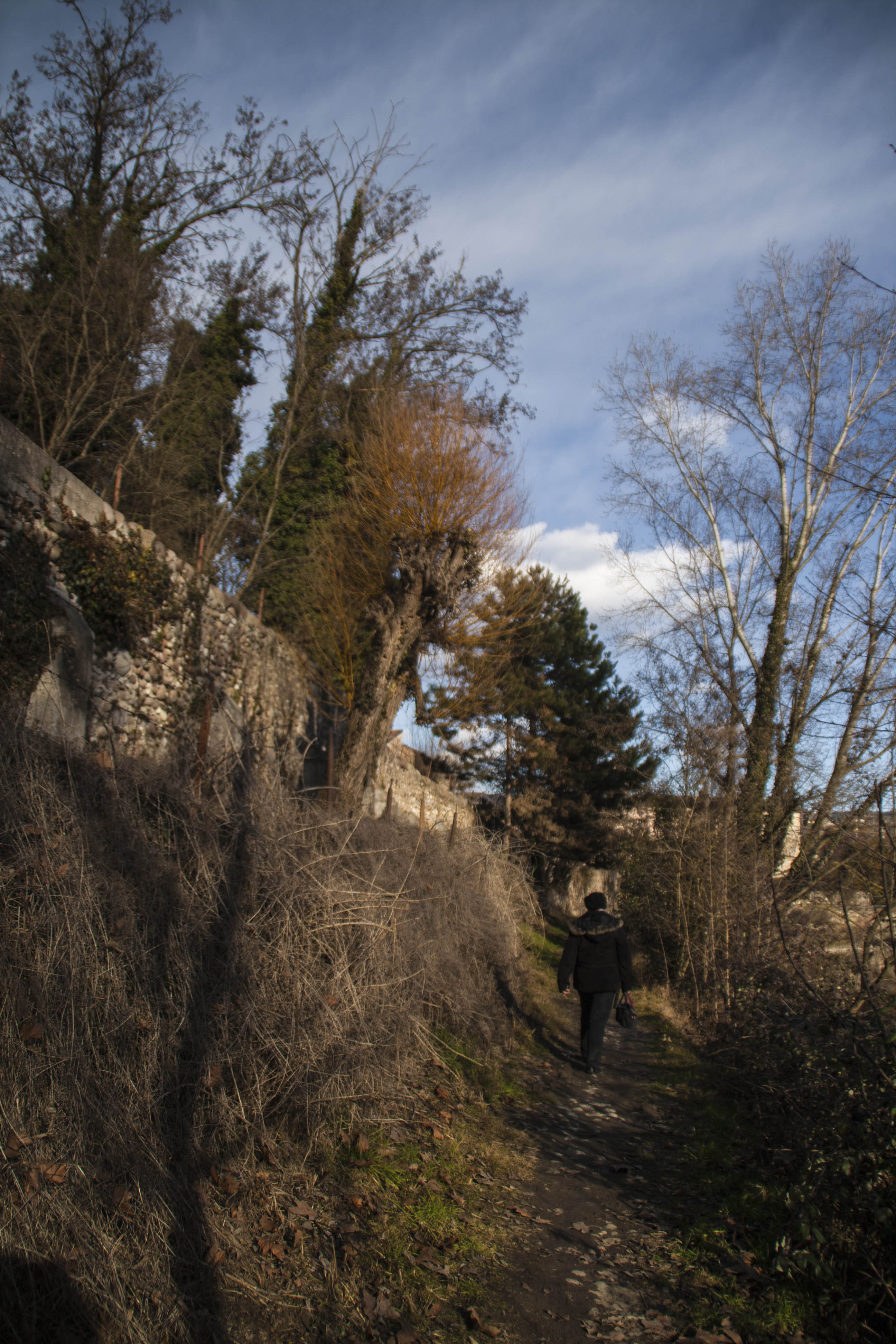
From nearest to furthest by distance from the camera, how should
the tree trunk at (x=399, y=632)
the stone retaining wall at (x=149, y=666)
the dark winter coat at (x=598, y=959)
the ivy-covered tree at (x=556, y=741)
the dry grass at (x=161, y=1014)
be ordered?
the dry grass at (x=161, y=1014) → the stone retaining wall at (x=149, y=666) → the dark winter coat at (x=598, y=959) → the tree trunk at (x=399, y=632) → the ivy-covered tree at (x=556, y=741)

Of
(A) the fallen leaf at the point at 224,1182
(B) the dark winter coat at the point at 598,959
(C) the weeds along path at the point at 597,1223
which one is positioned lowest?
(C) the weeds along path at the point at 597,1223

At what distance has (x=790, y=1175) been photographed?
4.12 meters

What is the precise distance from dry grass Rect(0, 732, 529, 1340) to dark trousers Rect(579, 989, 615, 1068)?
→ 1910 millimetres

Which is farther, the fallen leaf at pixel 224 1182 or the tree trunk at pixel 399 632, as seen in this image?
the tree trunk at pixel 399 632

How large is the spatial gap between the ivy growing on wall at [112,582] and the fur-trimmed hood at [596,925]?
604 centimetres

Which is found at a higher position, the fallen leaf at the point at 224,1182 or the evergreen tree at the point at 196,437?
A: the evergreen tree at the point at 196,437

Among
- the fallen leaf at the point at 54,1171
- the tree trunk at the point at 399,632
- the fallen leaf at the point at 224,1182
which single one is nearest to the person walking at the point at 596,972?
the fallen leaf at the point at 224,1182

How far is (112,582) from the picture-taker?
863 centimetres

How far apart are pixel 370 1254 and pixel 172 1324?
983 millimetres

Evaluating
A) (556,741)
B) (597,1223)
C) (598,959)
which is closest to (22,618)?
(598,959)

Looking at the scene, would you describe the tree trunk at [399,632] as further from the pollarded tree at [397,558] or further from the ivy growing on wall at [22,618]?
the ivy growing on wall at [22,618]

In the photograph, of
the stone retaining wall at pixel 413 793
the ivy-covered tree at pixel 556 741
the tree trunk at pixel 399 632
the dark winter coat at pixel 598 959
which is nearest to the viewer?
the dark winter coat at pixel 598 959

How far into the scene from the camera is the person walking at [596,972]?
22.7ft

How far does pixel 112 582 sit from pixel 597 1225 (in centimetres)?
769
